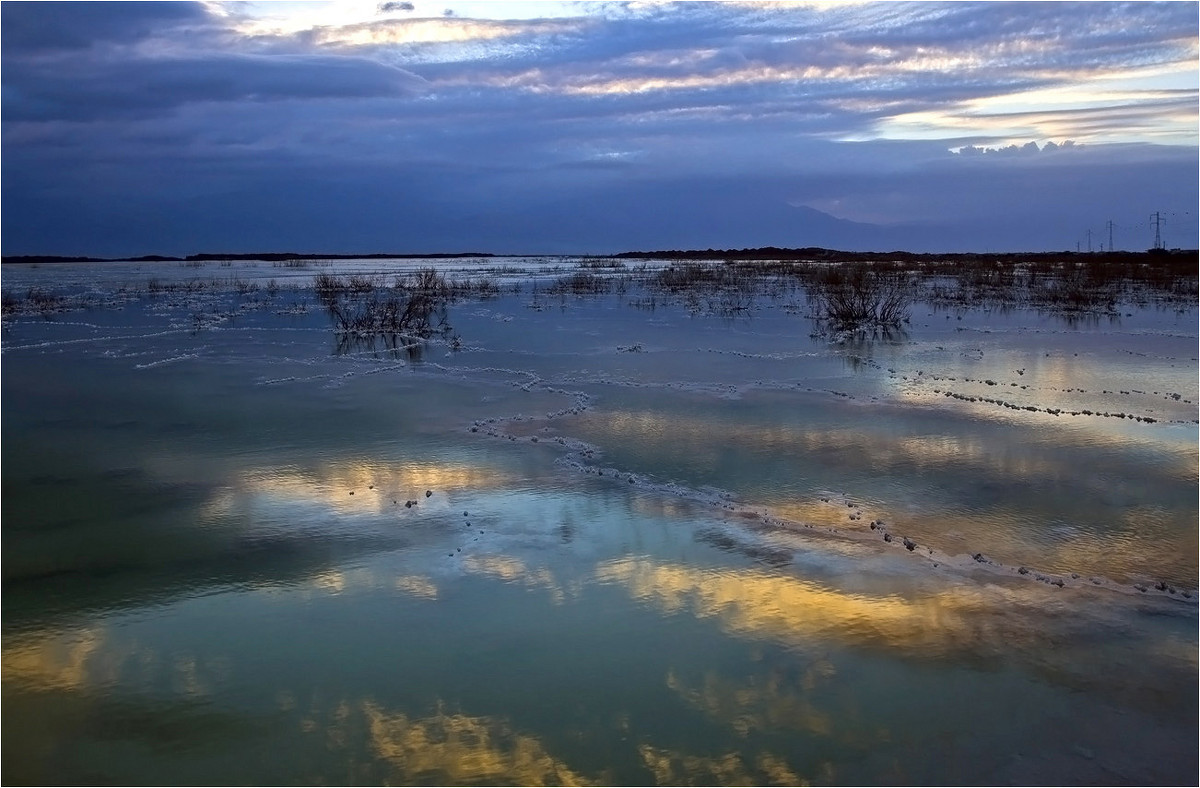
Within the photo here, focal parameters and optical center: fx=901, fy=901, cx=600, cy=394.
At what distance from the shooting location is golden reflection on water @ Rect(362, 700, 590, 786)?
4191mm

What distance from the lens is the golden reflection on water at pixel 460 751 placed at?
419 cm

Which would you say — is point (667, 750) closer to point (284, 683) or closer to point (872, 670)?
point (872, 670)

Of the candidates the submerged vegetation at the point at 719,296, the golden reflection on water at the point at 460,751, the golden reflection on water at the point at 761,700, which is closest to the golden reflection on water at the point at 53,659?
the golden reflection on water at the point at 460,751

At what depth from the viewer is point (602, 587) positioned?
6.24 meters

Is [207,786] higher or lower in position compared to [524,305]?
lower

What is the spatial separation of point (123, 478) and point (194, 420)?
2.93 meters

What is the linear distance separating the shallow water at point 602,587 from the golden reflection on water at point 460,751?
0.06 feet

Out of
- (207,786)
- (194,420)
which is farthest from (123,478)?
(207,786)

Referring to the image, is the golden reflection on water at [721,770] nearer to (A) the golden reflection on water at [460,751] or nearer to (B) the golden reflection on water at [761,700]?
(B) the golden reflection on water at [761,700]

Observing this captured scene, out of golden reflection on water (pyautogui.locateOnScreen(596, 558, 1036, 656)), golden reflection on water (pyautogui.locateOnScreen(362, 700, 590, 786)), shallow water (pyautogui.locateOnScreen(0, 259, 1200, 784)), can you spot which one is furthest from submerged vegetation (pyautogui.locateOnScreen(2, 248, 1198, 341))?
golden reflection on water (pyautogui.locateOnScreen(362, 700, 590, 786))

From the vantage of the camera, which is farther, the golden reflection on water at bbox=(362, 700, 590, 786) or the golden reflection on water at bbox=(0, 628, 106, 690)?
the golden reflection on water at bbox=(0, 628, 106, 690)

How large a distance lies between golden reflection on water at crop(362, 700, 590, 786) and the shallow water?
2 cm

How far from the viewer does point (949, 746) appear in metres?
4.41

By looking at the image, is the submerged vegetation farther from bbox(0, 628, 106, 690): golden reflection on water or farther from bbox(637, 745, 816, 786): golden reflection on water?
bbox(637, 745, 816, 786): golden reflection on water
